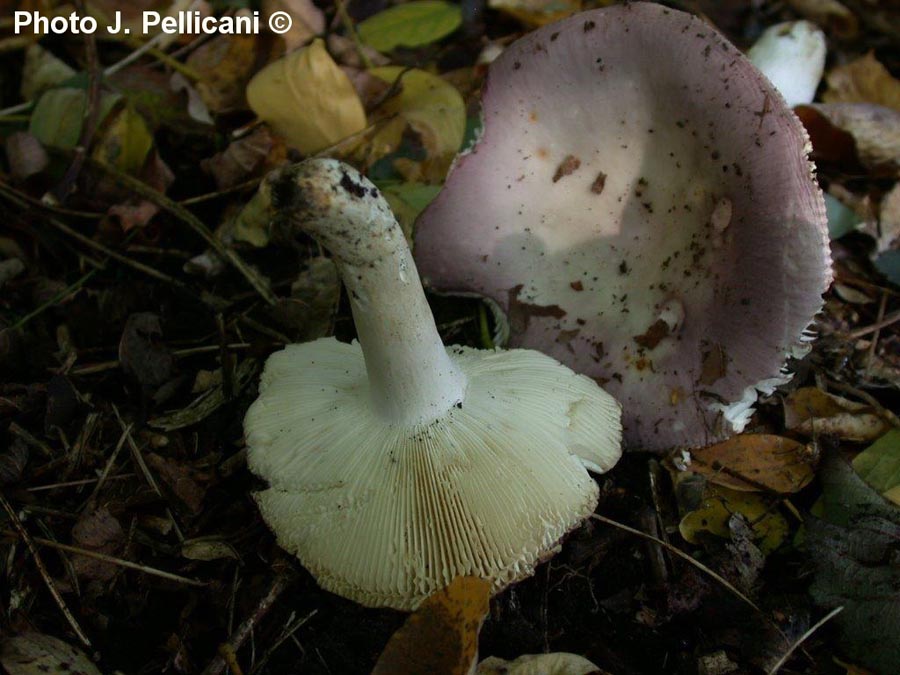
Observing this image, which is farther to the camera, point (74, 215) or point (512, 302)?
point (74, 215)

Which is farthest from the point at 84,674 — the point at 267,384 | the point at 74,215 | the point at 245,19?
the point at 245,19

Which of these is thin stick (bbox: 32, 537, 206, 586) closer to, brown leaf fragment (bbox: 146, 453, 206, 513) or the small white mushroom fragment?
brown leaf fragment (bbox: 146, 453, 206, 513)

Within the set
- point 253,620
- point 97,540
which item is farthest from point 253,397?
point 253,620

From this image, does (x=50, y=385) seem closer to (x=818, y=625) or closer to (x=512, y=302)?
(x=512, y=302)

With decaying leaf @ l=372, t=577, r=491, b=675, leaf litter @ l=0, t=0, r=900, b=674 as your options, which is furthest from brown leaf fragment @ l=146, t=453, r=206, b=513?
decaying leaf @ l=372, t=577, r=491, b=675

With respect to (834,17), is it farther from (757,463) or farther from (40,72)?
(40,72)

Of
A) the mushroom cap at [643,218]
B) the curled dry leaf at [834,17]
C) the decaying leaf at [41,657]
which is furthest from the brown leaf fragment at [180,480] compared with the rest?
the curled dry leaf at [834,17]
